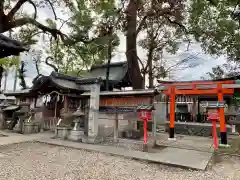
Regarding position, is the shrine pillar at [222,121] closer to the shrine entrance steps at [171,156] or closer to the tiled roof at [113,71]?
the shrine entrance steps at [171,156]

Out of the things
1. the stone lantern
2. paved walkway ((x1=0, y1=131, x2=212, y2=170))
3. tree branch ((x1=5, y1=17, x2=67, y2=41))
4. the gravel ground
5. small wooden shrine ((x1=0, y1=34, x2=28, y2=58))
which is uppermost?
tree branch ((x1=5, y1=17, x2=67, y2=41))

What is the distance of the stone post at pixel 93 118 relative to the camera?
890 cm

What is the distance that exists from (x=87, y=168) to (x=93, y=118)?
371 cm

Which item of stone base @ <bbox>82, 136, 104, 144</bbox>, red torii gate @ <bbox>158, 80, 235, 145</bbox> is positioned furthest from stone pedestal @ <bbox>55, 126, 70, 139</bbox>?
red torii gate @ <bbox>158, 80, 235, 145</bbox>

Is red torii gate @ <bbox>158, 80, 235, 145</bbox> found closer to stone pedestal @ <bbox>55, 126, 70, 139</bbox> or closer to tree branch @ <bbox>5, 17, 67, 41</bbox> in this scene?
stone pedestal @ <bbox>55, 126, 70, 139</bbox>

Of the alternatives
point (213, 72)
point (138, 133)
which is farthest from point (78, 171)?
point (213, 72)

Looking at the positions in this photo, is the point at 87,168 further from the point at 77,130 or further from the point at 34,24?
the point at 34,24

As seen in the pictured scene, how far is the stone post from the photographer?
890 centimetres

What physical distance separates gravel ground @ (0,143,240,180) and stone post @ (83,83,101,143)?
169 centimetres

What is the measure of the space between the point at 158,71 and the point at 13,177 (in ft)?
54.5

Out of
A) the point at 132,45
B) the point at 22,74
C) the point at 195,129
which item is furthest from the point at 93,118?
the point at 22,74

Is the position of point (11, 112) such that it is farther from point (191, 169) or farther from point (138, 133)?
point (191, 169)

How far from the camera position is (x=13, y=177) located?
4594mm

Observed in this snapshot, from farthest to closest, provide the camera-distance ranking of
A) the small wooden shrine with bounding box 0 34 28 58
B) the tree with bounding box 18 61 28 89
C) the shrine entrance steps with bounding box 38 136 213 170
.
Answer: the tree with bounding box 18 61 28 89 < the shrine entrance steps with bounding box 38 136 213 170 < the small wooden shrine with bounding box 0 34 28 58
